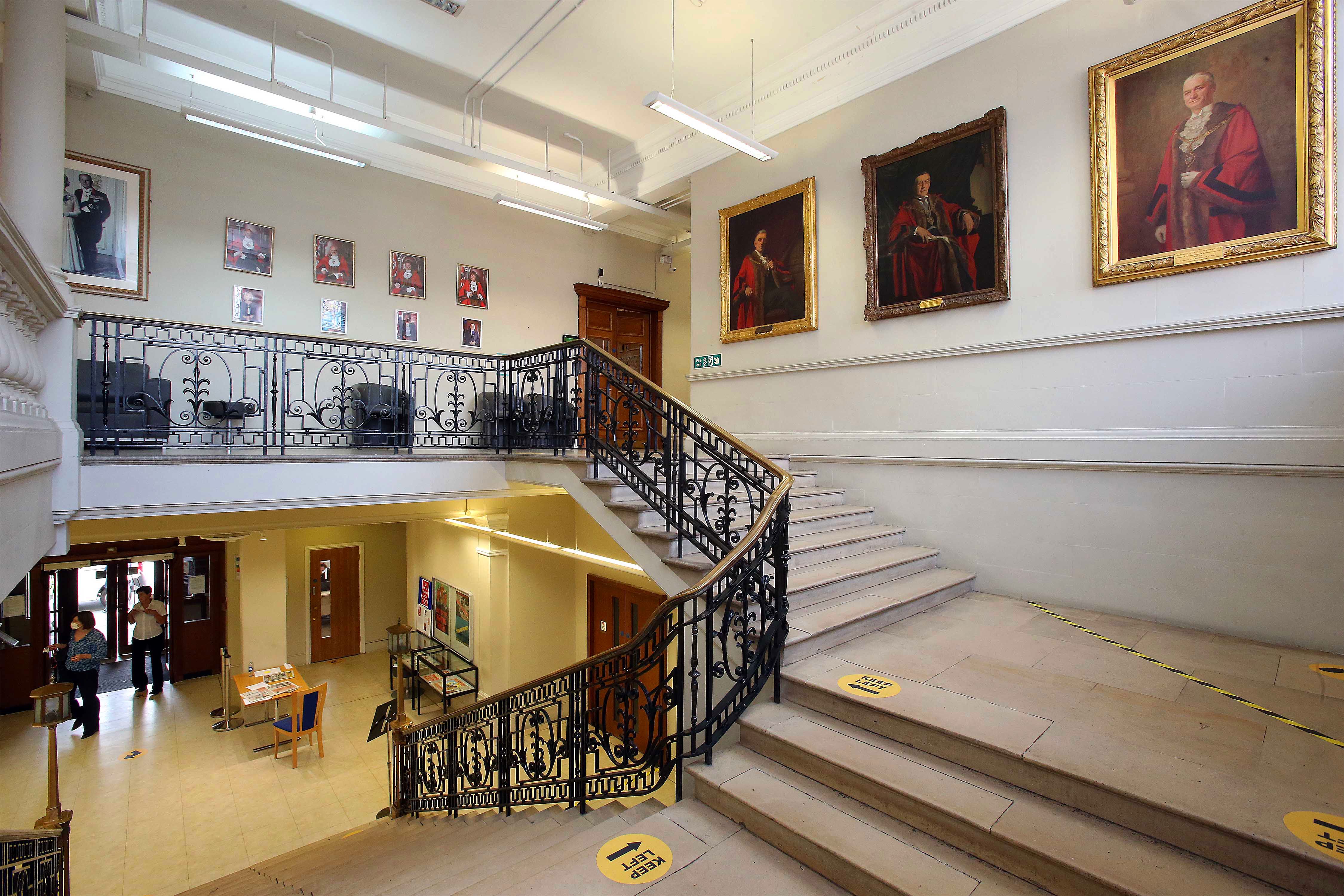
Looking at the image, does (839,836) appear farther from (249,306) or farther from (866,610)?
(249,306)

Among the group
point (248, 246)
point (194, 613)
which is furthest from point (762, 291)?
point (194, 613)

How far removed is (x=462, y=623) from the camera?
9.55 metres

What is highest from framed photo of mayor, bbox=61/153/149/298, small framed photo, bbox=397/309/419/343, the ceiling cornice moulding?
the ceiling cornice moulding

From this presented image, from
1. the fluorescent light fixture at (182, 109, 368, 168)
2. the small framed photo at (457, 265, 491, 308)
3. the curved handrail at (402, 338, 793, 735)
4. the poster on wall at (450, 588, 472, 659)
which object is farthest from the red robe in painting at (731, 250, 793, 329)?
the poster on wall at (450, 588, 472, 659)

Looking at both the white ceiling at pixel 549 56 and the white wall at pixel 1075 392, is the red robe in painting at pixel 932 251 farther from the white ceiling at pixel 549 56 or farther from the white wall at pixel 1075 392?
the white ceiling at pixel 549 56

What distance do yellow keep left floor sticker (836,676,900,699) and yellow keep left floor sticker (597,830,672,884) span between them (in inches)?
45.8

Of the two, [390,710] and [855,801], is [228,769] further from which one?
[855,801]

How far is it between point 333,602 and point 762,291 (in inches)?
395

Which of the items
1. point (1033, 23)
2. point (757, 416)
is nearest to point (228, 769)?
point (757, 416)

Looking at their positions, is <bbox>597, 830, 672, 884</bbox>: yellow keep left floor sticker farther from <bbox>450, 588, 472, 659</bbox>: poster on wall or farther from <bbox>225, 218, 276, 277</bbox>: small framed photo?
<bbox>450, 588, 472, 659</bbox>: poster on wall

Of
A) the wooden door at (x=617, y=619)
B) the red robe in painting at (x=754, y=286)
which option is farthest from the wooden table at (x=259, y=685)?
the red robe in painting at (x=754, y=286)

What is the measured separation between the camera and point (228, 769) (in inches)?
276

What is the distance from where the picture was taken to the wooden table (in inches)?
306

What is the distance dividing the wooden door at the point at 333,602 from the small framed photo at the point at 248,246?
261 inches
